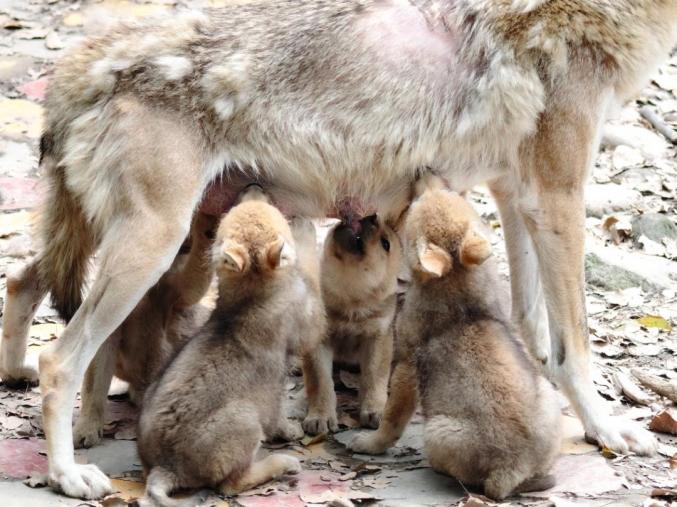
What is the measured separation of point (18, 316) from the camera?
5.73 metres

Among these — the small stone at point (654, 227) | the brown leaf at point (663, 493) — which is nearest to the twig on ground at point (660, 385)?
the brown leaf at point (663, 493)

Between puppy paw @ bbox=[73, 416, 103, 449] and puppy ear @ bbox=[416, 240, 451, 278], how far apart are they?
1.78m

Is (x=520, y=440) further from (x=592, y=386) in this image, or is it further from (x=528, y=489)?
(x=592, y=386)

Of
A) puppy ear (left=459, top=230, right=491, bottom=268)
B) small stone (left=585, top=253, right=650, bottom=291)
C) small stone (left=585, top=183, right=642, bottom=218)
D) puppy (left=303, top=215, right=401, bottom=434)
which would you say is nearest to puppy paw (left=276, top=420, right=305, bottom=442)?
puppy (left=303, top=215, right=401, bottom=434)

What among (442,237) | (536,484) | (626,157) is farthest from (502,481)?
(626,157)

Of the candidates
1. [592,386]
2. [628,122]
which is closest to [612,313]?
[592,386]

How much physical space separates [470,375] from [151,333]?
5.65 feet

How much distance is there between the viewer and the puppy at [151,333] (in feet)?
17.1

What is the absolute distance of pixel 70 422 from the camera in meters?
4.78

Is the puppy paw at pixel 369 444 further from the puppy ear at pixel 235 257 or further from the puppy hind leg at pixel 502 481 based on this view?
the puppy ear at pixel 235 257

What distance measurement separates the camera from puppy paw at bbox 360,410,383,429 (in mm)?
5410

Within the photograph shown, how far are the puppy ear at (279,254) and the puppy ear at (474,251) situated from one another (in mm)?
717

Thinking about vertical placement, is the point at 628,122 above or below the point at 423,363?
above

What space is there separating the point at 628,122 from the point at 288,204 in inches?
195
